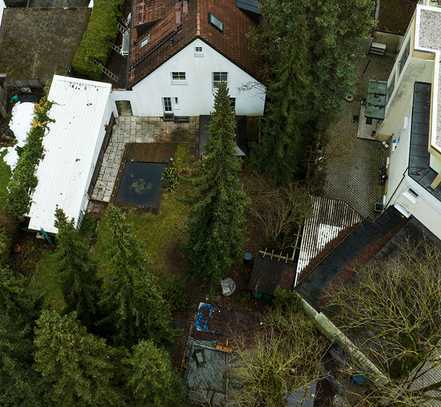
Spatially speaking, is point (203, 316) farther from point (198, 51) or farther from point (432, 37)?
point (432, 37)

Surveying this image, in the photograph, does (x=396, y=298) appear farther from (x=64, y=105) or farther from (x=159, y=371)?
(x=64, y=105)

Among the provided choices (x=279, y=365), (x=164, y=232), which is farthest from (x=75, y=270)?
(x=164, y=232)

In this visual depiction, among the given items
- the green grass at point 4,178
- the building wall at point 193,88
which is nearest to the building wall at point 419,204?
the building wall at point 193,88

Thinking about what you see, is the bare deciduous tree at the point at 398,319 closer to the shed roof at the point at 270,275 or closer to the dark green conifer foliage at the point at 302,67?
the shed roof at the point at 270,275

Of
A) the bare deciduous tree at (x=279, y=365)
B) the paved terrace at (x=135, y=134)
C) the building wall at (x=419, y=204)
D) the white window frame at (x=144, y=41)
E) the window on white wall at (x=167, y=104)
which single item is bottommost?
the bare deciduous tree at (x=279, y=365)

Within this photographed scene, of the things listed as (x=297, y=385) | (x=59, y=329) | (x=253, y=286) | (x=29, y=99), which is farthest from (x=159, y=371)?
(x=29, y=99)

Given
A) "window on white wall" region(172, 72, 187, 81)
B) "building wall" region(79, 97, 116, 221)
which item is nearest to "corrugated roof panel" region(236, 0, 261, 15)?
"window on white wall" region(172, 72, 187, 81)

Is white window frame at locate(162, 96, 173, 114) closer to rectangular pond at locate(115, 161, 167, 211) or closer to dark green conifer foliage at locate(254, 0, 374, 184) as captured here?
rectangular pond at locate(115, 161, 167, 211)

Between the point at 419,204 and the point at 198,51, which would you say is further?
the point at 198,51
